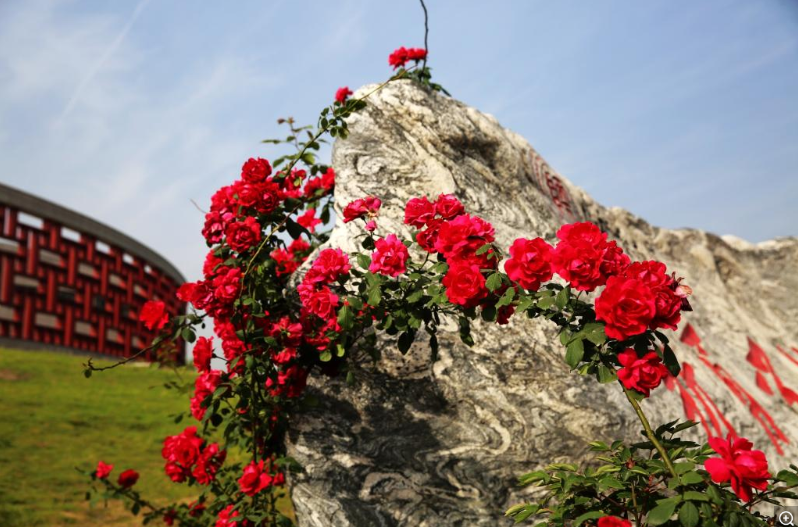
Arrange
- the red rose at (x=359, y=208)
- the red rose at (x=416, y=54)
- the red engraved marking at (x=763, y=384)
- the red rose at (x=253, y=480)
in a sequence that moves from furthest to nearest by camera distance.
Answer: the red engraved marking at (x=763, y=384) → the red rose at (x=416, y=54) → the red rose at (x=253, y=480) → the red rose at (x=359, y=208)

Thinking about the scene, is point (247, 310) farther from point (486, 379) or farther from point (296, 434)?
point (486, 379)

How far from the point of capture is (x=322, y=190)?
12.1ft

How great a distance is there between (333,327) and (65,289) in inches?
689

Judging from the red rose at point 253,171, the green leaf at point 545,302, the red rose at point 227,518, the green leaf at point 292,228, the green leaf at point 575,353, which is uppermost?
the red rose at point 253,171

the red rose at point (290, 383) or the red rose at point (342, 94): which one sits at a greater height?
the red rose at point (342, 94)

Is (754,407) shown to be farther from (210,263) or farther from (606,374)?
(210,263)

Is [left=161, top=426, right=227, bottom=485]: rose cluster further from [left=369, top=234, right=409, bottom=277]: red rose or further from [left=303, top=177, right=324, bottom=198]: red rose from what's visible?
[left=369, top=234, right=409, bottom=277]: red rose

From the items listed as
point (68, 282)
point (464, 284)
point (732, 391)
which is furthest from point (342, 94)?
point (68, 282)

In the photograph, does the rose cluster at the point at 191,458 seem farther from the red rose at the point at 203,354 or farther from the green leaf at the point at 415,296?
the green leaf at the point at 415,296

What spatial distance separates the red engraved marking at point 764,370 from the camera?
5141mm

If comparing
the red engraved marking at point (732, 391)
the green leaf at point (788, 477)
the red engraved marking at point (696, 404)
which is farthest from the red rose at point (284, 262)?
the red engraved marking at point (732, 391)

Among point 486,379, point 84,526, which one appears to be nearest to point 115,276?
point 84,526

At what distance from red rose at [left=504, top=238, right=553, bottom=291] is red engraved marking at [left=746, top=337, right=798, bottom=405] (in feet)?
14.3

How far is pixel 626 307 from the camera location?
5.39 ft
